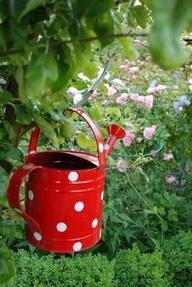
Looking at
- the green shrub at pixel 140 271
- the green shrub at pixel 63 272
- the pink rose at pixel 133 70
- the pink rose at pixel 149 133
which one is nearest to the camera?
the green shrub at pixel 63 272

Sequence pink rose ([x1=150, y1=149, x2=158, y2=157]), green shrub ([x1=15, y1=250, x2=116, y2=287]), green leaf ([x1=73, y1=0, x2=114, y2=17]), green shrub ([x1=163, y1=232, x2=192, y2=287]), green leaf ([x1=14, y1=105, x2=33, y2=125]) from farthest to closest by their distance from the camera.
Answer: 1. pink rose ([x1=150, y1=149, x2=158, y2=157])
2. green shrub ([x1=163, y1=232, x2=192, y2=287])
3. green shrub ([x1=15, y1=250, x2=116, y2=287])
4. green leaf ([x1=14, y1=105, x2=33, y2=125])
5. green leaf ([x1=73, y1=0, x2=114, y2=17])

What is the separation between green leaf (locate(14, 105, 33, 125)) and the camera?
2.50 feet

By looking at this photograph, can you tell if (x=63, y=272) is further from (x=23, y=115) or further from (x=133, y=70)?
(x=133, y=70)

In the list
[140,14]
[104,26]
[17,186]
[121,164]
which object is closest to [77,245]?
[17,186]

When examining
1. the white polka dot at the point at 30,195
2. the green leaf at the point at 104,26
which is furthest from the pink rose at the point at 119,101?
the green leaf at the point at 104,26

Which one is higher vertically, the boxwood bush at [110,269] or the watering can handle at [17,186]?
the watering can handle at [17,186]

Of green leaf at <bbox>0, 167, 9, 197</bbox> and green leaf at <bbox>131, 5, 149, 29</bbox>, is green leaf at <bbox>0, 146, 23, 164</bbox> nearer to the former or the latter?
green leaf at <bbox>0, 167, 9, 197</bbox>

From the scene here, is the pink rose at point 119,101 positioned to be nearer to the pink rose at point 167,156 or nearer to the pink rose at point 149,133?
the pink rose at point 149,133

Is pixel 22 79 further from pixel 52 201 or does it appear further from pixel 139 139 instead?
pixel 139 139

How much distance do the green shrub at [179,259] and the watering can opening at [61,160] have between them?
124cm

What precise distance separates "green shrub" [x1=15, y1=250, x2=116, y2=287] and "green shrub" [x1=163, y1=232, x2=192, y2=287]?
315 mm

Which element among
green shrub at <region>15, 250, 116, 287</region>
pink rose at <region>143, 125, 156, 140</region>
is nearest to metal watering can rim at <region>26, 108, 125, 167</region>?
green shrub at <region>15, 250, 116, 287</region>

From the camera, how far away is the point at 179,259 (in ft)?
7.02

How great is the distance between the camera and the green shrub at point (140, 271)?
198cm
